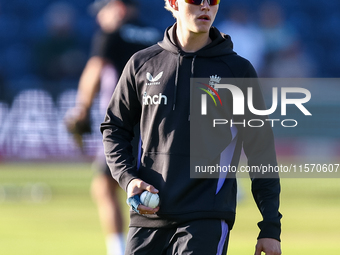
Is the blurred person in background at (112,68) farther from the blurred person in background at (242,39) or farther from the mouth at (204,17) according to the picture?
the blurred person in background at (242,39)

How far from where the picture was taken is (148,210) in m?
3.11

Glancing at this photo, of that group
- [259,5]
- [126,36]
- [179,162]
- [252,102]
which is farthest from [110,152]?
[259,5]

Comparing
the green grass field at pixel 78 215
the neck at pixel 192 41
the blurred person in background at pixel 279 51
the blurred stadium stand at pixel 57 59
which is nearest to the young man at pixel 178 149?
A: the neck at pixel 192 41

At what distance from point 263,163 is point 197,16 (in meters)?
0.82

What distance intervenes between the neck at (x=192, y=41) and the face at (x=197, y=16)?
4cm

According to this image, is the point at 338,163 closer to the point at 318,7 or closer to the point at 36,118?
the point at 36,118

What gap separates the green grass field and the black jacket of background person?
297cm

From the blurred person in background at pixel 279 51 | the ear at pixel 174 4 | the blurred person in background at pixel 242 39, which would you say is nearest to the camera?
the ear at pixel 174 4

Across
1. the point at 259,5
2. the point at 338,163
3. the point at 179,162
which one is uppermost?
the point at 259,5

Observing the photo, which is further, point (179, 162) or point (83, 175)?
point (83, 175)

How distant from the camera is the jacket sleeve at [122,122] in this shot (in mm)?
3410

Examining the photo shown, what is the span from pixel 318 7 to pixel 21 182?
10.1 meters

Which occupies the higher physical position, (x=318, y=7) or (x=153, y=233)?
(x=318, y=7)

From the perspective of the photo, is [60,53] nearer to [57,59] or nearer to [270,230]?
[57,59]
